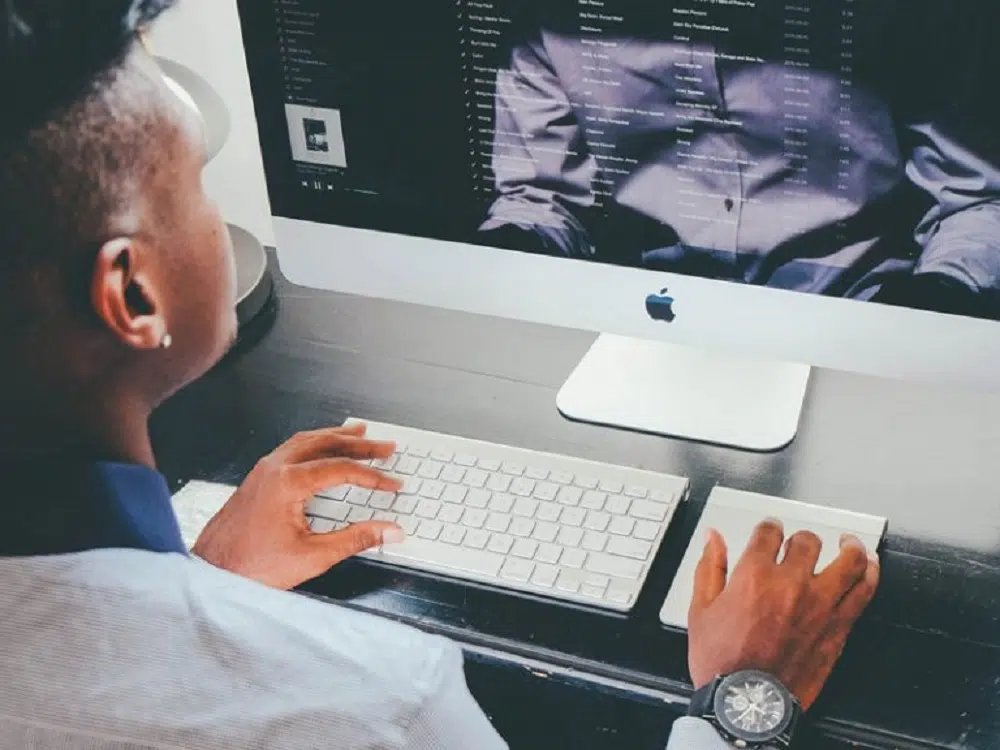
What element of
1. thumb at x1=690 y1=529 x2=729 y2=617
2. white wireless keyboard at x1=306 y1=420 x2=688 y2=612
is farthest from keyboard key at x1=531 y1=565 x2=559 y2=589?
thumb at x1=690 y1=529 x2=729 y2=617

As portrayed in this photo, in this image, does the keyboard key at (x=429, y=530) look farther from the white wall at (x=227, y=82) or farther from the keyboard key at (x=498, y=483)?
the white wall at (x=227, y=82)

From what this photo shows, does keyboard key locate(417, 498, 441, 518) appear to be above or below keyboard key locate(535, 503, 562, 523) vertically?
below

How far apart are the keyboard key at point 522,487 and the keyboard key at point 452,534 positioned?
55mm

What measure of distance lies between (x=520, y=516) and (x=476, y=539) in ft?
0.13

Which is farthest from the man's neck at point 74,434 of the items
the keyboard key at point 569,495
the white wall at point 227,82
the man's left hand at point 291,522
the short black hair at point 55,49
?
the white wall at point 227,82

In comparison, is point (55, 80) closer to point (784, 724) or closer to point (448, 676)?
point (448, 676)

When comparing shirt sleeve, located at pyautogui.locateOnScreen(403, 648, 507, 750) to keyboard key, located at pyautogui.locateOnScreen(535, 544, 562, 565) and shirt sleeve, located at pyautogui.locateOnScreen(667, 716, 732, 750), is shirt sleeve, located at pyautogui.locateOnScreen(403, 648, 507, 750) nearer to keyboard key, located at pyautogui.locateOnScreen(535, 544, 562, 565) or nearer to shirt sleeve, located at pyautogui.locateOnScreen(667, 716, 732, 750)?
shirt sleeve, located at pyautogui.locateOnScreen(667, 716, 732, 750)

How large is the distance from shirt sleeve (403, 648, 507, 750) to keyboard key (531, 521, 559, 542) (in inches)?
11.1

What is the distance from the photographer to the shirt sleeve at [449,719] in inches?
24.6

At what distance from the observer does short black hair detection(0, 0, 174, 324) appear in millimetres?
598

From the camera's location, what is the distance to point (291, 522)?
0.99m

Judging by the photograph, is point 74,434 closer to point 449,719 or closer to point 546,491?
point 449,719

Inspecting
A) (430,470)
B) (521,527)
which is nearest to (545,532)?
(521,527)

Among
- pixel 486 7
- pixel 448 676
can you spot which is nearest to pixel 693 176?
pixel 486 7
